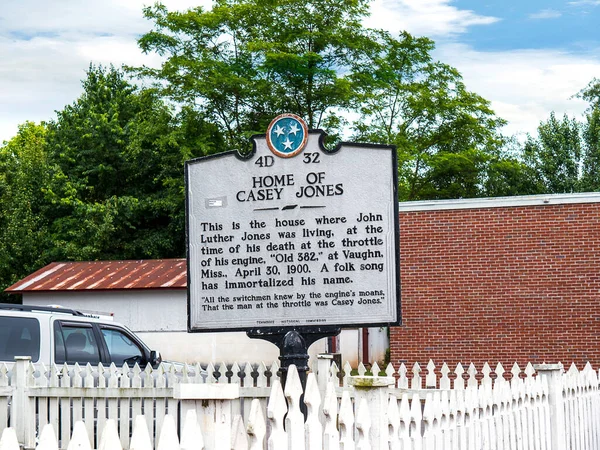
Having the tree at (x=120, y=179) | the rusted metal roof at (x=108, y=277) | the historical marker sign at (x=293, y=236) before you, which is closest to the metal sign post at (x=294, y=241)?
the historical marker sign at (x=293, y=236)

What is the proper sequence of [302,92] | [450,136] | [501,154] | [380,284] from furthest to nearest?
[501,154]
[450,136]
[302,92]
[380,284]

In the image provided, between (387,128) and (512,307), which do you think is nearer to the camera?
(512,307)

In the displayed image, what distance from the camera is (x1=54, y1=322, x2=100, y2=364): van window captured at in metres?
12.4

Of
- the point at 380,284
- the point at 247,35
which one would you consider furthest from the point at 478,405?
the point at 247,35

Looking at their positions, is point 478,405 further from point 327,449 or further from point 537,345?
point 537,345

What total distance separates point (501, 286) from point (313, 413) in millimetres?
17004

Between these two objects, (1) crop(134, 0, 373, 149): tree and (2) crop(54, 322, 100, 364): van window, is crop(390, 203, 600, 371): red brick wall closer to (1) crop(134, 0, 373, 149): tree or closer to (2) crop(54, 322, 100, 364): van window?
(2) crop(54, 322, 100, 364): van window

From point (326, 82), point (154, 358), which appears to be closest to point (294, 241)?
point (154, 358)

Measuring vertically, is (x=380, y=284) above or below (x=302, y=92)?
below

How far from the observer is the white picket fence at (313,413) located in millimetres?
4312

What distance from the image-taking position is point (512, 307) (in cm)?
2117

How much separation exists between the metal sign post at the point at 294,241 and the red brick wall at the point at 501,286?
12.7 metres

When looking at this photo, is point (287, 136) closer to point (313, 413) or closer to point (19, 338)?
point (313, 413)

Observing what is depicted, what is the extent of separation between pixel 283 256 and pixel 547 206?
43.8 ft
